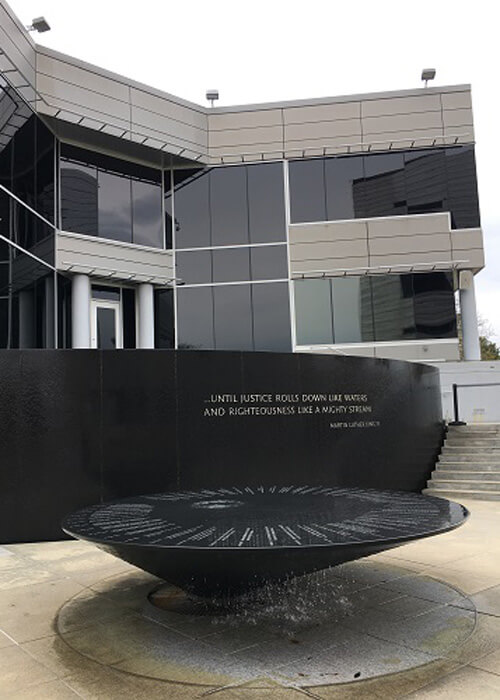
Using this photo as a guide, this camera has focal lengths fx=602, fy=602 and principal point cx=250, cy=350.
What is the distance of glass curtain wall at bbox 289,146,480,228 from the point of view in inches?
872

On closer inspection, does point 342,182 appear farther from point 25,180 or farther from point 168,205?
point 25,180

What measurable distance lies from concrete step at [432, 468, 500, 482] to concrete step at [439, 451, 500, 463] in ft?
1.23

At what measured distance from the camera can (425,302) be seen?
21766mm

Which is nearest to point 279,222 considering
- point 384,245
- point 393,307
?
point 384,245

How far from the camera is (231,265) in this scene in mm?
22375

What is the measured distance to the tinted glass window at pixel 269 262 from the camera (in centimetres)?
2233

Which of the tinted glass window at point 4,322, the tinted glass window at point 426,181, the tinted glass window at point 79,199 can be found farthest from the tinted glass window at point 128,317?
the tinted glass window at point 426,181

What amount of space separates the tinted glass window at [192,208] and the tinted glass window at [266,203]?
169cm

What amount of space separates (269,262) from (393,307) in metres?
4.82

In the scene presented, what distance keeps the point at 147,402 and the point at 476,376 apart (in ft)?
47.4

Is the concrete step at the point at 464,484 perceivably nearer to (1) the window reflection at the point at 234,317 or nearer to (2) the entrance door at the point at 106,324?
(1) the window reflection at the point at 234,317

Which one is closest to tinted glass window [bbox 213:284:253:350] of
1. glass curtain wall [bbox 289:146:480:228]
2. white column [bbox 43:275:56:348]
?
glass curtain wall [bbox 289:146:480:228]

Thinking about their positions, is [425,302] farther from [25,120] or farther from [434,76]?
[25,120]

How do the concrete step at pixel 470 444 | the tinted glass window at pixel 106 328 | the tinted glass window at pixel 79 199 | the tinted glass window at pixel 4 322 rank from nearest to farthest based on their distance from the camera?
the concrete step at pixel 470 444, the tinted glass window at pixel 4 322, the tinted glass window at pixel 79 199, the tinted glass window at pixel 106 328
